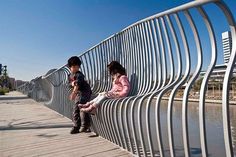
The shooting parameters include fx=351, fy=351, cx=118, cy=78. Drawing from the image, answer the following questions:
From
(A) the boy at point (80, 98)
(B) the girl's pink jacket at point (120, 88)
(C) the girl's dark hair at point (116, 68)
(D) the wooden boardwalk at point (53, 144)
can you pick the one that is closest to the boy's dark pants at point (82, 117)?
(A) the boy at point (80, 98)

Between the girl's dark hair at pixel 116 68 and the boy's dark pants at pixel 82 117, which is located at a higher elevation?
the girl's dark hair at pixel 116 68

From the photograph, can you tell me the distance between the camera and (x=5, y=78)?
95.5 metres

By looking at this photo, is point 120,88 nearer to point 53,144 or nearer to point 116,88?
point 116,88

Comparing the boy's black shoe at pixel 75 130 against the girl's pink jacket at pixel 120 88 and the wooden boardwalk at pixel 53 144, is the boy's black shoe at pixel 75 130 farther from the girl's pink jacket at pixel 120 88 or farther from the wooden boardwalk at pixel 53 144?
the girl's pink jacket at pixel 120 88

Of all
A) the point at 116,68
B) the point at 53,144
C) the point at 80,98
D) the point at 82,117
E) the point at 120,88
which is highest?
the point at 116,68

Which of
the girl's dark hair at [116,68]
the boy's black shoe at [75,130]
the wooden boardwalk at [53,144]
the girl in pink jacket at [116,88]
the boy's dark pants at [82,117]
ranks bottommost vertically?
the wooden boardwalk at [53,144]

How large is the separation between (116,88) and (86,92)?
3.42 feet

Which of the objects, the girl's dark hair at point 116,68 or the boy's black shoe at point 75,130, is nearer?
the girl's dark hair at point 116,68

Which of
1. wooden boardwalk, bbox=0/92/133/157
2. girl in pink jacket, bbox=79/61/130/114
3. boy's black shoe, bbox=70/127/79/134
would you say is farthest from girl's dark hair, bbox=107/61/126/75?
boy's black shoe, bbox=70/127/79/134

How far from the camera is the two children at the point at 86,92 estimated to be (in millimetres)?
4559

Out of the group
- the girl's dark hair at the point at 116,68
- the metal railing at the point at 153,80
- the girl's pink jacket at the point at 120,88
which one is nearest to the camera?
the metal railing at the point at 153,80

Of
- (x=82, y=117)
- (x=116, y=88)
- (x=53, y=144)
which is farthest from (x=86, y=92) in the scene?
(x=53, y=144)

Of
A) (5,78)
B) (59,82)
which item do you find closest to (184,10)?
(59,82)

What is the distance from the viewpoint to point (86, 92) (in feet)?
18.4
